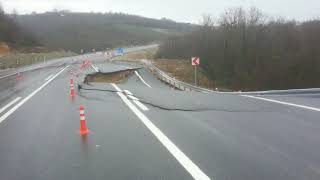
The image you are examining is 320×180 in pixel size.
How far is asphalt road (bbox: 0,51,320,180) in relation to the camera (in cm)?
712

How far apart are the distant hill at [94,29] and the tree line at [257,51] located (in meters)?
36.4

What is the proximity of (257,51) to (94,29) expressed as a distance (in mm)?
85923

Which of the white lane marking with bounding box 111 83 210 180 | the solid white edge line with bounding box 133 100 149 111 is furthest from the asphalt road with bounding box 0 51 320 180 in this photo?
the solid white edge line with bounding box 133 100 149 111

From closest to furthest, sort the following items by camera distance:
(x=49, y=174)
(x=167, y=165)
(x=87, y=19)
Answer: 1. (x=49, y=174)
2. (x=167, y=165)
3. (x=87, y=19)

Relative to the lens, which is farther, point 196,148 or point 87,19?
point 87,19

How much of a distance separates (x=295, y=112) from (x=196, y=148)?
19.3 ft

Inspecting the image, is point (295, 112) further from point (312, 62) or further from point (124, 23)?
point (124, 23)

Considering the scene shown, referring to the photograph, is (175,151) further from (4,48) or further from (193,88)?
(4,48)

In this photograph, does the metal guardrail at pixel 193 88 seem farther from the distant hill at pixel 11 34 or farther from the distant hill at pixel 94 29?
the distant hill at pixel 94 29

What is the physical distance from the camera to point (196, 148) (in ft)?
29.1

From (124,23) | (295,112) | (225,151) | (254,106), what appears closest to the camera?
(225,151)

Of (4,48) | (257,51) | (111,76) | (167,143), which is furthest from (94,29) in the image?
(167,143)

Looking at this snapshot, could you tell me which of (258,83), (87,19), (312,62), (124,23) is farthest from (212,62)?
(124,23)

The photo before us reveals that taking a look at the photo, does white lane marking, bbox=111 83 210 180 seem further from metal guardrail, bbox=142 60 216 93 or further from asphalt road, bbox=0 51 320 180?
metal guardrail, bbox=142 60 216 93
